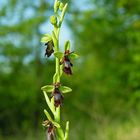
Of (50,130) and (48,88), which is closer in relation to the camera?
(50,130)

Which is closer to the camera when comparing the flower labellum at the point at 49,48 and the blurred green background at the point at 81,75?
the flower labellum at the point at 49,48

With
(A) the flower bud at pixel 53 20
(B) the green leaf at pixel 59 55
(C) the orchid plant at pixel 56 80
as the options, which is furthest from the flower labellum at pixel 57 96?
(A) the flower bud at pixel 53 20

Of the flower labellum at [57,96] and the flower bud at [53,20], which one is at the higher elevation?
the flower bud at [53,20]

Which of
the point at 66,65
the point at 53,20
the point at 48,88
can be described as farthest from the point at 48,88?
the point at 53,20

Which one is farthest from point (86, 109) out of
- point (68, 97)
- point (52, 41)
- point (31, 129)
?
point (52, 41)

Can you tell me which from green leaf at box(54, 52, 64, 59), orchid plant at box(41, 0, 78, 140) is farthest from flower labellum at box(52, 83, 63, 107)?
green leaf at box(54, 52, 64, 59)

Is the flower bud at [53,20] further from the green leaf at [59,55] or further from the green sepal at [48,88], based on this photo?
the green sepal at [48,88]

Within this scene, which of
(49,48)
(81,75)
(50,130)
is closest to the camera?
(50,130)

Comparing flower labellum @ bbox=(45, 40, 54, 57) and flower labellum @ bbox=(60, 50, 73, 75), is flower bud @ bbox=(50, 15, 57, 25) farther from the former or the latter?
flower labellum @ bbox=(60, 50, 73, 75)

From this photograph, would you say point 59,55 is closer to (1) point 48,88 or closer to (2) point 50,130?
(1) point 48,88
